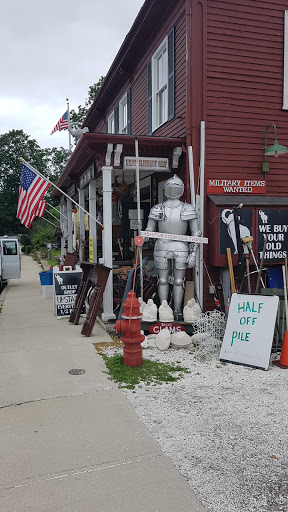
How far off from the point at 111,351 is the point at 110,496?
10.9ft

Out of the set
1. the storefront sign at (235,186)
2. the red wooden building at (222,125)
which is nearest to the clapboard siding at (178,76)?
the red wooden building at (222,125)

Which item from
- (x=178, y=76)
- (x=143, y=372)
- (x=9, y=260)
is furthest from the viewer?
(x=9, y=260)

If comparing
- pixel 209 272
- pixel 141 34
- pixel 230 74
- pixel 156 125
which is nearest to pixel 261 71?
pixel 230 74

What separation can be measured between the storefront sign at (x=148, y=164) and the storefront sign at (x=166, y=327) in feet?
8.97

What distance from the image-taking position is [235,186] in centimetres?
735

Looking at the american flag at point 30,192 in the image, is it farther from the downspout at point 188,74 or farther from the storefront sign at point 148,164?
the downspout at point 188,74

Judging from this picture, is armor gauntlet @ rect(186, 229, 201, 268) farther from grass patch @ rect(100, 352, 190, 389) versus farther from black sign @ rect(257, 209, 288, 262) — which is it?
grass patch @ rect(100, 352, 190, 389)

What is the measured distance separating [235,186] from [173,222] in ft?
4.62

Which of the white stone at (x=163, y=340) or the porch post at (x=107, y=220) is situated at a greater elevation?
the porch post at (x=107, y=220)

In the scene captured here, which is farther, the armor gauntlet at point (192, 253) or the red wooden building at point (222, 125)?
the red wooden building at point (222, 125)

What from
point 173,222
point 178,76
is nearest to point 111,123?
point 178,76

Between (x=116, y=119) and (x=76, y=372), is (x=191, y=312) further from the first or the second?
(x=116, y=119)

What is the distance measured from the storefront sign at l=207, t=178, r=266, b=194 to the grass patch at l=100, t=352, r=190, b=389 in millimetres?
3244

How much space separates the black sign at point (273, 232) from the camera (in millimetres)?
7129
